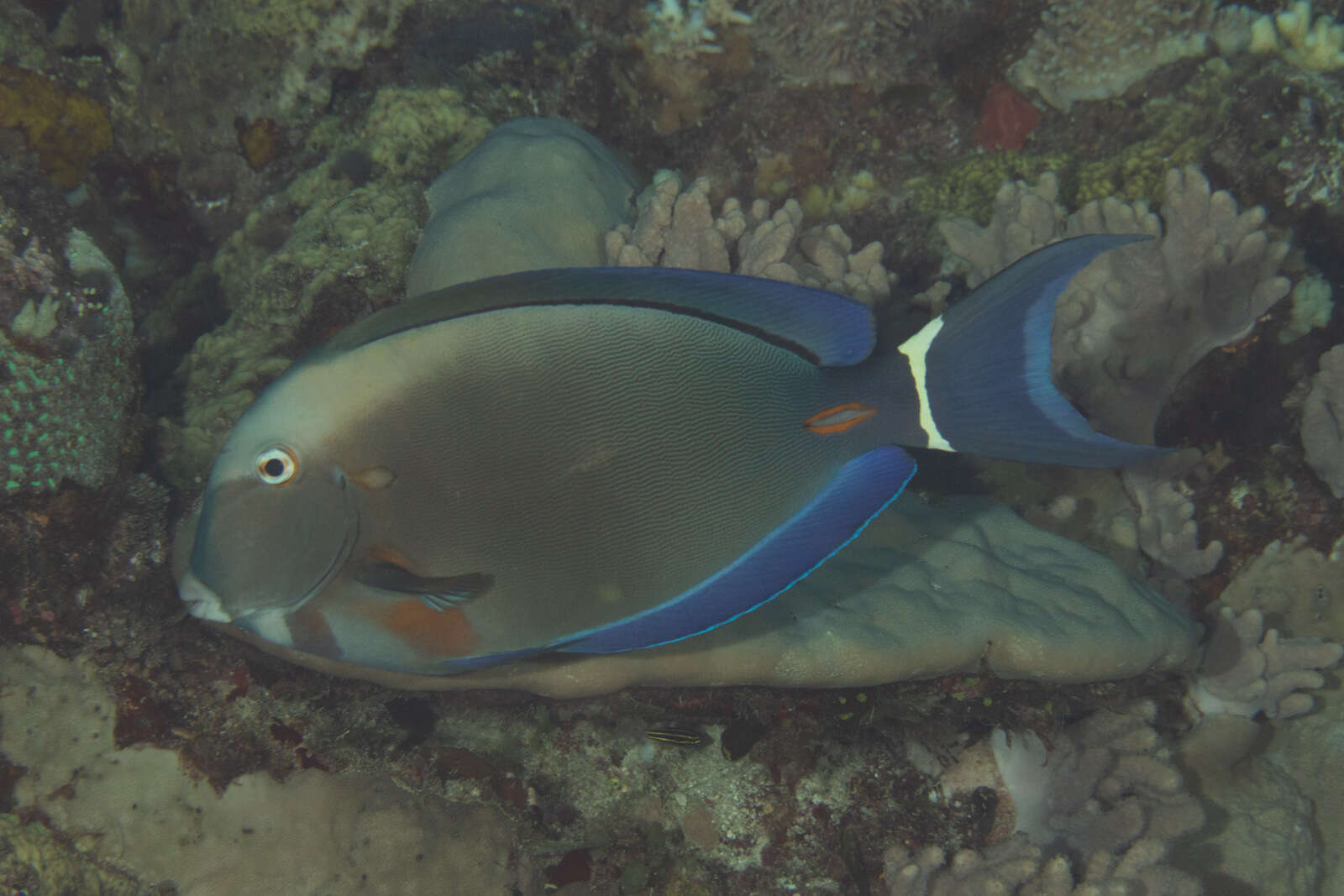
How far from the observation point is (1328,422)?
10.3 ft

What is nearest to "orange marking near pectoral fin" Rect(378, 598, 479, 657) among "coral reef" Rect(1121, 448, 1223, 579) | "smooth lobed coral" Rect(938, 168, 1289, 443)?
"smooth lobed coral" Rect(938, 168, 1289, 443)

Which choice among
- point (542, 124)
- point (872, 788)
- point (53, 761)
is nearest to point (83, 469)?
point (53, 761)

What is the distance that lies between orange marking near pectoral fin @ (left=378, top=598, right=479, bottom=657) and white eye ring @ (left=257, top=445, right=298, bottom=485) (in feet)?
1.06

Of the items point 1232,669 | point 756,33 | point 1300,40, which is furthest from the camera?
point 756,33

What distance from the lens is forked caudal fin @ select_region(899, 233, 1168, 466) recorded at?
4.77 ft

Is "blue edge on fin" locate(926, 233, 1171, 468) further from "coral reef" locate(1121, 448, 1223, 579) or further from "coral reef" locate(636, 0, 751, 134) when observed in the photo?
"coral reef" locate(636, 0, 751, 134)

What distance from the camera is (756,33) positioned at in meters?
4.78

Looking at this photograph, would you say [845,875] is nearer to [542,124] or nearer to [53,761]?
[53,761]

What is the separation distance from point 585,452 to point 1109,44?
4767 mm

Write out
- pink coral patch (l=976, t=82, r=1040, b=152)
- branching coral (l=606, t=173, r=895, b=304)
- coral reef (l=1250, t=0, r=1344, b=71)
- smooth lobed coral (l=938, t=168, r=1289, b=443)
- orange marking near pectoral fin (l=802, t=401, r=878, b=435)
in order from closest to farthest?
orange marking near pectoral fin (l=802, t=401, r=878, b=435) < branching coral (l=606, t=173, r=895, b=304) < smooth lobed coral (l=938, t=168, r=1289, b=443) < coral reef (l=1250, t=0, r=1344, b=71) < pink coral patch (l=976, t=82, r=1040, b=152)

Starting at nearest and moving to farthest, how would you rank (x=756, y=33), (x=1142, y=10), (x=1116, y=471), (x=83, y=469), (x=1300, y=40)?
1. (x=83, y=469)
2. (x=1116, y=471)
3. (x=1300, y=40)
4. (x=1142, y=10)
5. (x=756, y=33)

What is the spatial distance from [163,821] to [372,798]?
714mm

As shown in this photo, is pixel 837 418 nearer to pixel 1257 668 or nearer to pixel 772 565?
pixel 772 565

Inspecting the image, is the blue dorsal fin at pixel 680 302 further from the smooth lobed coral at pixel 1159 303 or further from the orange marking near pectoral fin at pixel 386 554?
the smooth lobed coral at pixel 1159 303
